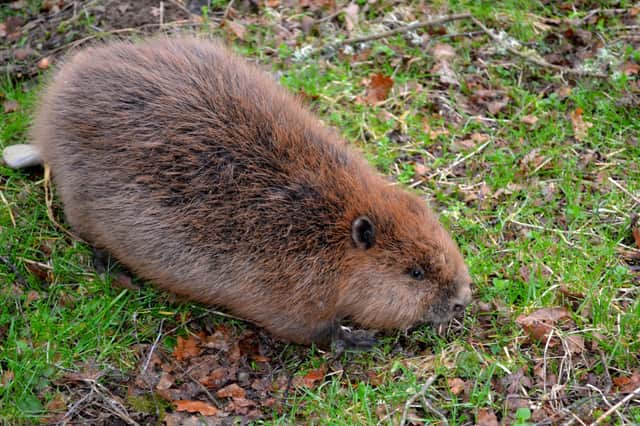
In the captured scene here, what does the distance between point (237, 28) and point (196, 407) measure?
11.2 ft

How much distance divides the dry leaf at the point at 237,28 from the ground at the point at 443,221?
0.05 ft

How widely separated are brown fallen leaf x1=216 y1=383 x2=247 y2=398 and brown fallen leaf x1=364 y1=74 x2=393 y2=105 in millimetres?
2540

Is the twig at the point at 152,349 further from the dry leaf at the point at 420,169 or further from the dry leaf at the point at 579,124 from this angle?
the dry leaf at the point at 579,124

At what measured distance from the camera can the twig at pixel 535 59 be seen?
5414 millimetres

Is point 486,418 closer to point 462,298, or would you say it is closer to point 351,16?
point 462,298

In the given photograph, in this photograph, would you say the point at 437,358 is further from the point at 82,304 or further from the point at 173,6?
the point at 173,6

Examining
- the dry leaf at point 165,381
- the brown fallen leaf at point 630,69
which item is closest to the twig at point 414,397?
the dry leaf at point 165,381

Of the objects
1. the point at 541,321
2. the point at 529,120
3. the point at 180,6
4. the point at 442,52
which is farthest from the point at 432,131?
the point at 180,6

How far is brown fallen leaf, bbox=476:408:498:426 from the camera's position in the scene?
11.2ft

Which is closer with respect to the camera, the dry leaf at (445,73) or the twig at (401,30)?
the dry leaf at (445,73)

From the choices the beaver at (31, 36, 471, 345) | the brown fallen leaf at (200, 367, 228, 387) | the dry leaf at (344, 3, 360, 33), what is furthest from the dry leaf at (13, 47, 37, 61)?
the brown fallen leaf at (200, 367, 228, 387)

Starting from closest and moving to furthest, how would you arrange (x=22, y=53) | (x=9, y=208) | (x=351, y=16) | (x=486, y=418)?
(x=486, y=418) < (x=9, y=208) < (x=22, y=53) < (x=351, y=16)

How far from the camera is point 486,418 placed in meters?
3.44

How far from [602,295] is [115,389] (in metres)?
2.63
